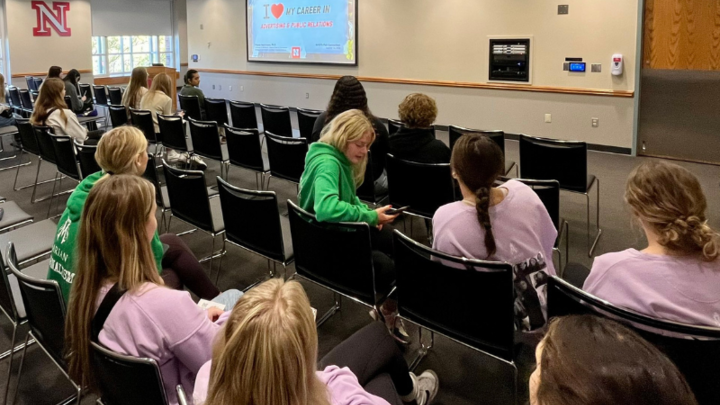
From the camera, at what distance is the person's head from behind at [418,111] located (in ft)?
12.0

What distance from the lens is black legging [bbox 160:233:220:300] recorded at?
271 cm

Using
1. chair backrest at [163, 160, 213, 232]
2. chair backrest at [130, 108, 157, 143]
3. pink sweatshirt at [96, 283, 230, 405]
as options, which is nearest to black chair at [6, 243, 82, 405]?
pink sweatshirt at [96, 283, 230, 405]

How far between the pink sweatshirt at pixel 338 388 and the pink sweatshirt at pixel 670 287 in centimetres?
87

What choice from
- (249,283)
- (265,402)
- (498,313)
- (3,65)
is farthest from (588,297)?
(3,65)

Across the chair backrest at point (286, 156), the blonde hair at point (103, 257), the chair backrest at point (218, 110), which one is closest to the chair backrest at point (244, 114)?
the chair backrest at point (218, 110)

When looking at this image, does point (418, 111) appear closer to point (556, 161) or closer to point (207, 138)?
point (556, 161)

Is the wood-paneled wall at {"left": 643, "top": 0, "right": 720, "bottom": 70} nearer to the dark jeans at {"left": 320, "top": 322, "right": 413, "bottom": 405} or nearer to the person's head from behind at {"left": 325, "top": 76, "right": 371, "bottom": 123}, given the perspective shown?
the person's head from behind at {"left": 325, "top": 76, "right": 371, "bottom": 123}

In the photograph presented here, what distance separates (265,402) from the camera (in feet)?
3.30

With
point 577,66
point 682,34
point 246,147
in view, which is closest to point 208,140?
point 246,147

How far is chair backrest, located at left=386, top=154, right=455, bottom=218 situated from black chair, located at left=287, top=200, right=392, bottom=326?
3.60ft

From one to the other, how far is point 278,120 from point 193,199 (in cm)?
292

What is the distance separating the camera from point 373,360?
180 centimetres

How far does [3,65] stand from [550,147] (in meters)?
12.5

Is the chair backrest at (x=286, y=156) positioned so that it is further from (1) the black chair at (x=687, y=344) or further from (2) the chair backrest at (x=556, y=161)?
(1) the black chair at (x=687, y=344)
